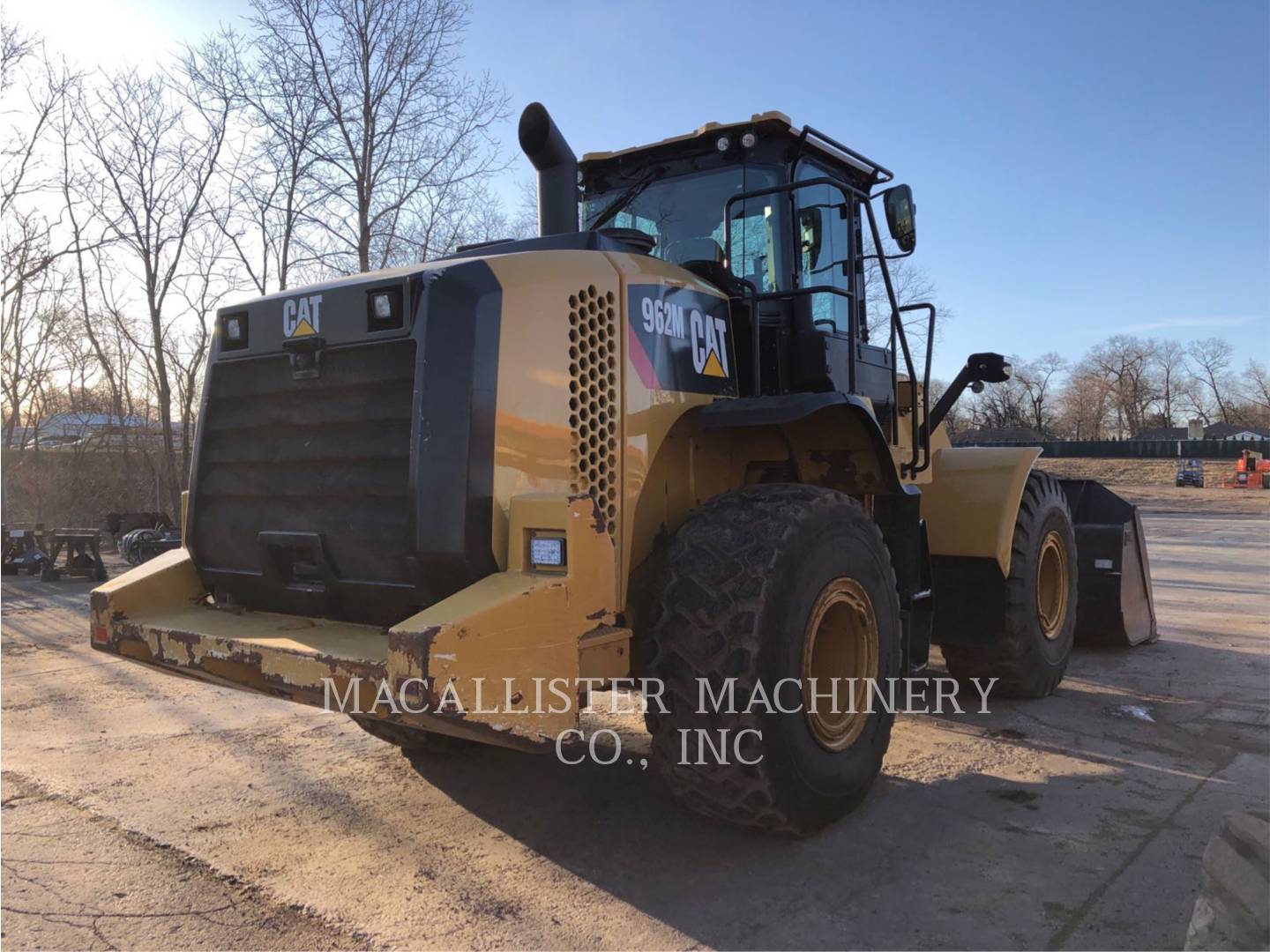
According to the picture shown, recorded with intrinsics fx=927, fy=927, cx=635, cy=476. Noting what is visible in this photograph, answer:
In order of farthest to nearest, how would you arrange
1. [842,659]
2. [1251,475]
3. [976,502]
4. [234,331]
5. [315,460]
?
[1251,475] → [976,502] → [842,659] → [234,331] → [315,460]

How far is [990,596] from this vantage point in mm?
5699

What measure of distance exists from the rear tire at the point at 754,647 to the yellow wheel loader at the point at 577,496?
11 mm

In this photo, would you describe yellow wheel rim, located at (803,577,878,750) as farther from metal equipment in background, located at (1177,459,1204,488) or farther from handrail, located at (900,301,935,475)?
metal equipment in background, located at (1177,459,1204,488)

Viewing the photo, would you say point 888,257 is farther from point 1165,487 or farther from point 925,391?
point 1165,487

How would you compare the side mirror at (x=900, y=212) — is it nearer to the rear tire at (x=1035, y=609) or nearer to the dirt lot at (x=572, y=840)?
the rear tire at (x=1035, y=609)

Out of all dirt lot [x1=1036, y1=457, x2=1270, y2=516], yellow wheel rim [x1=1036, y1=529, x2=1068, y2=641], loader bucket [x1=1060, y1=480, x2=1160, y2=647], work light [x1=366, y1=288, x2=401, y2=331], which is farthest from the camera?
dirt lot [x1=1036, y1=457, x2=1270, y2=516]

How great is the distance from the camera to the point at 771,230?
176 inches

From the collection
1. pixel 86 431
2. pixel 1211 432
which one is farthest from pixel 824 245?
pixel 1211 432

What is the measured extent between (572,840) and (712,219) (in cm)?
296

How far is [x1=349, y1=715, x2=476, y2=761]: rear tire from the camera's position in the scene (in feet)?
14.8

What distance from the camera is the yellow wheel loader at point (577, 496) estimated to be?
312 cm

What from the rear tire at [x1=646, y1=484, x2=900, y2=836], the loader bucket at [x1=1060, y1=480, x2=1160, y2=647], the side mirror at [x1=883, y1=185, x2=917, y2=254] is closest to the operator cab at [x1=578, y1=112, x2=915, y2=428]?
the side mirror at [x1=883, y1=185, x2=917, y2=254]

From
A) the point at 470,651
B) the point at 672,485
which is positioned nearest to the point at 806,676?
the point at 672,485

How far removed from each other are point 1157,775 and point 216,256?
2024 cm
